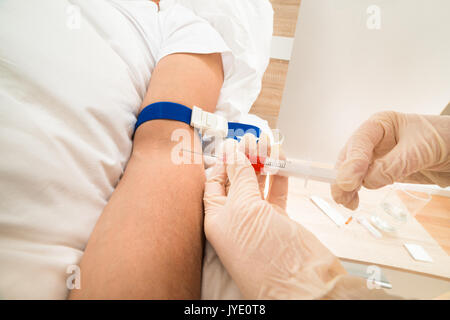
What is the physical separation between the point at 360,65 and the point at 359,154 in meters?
0.87

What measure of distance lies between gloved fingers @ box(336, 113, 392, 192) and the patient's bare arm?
0.46 metres

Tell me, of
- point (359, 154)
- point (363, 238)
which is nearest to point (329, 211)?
point (363, 238)

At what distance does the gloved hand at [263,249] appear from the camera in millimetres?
433

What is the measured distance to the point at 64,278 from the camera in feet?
1.29

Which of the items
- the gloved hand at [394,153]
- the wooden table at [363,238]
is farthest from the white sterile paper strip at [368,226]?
the gloved hand at [394,153]

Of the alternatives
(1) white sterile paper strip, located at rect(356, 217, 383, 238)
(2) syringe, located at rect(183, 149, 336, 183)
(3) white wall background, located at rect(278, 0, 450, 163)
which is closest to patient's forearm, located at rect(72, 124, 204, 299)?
(2) syringe, located at rect(183, 149, 336, 183)

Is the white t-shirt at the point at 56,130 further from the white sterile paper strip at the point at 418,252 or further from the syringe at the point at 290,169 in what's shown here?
the white sterile paper strip at the point at 418,252

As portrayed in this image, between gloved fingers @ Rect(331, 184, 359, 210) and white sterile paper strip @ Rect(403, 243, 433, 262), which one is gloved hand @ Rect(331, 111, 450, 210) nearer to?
gloved fingers @ Rect(331, 184, 359, 210)

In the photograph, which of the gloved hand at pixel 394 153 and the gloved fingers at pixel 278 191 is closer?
the gloved hand at pixel 394 153

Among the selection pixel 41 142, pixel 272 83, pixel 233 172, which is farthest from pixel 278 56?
pixel 41 142

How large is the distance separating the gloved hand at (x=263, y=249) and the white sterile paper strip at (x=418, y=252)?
694 mm

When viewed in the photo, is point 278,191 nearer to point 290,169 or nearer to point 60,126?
point 290,169

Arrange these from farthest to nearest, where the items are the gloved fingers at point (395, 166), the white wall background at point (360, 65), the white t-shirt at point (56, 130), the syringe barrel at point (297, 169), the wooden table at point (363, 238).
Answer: the white wall background at point (360, 65) < the wooden table at point (363, 238) < the syringe barrel at point (297, 169) < the gloved fingers at point (395, 166) < the white t-shirt at point (56, 130)
